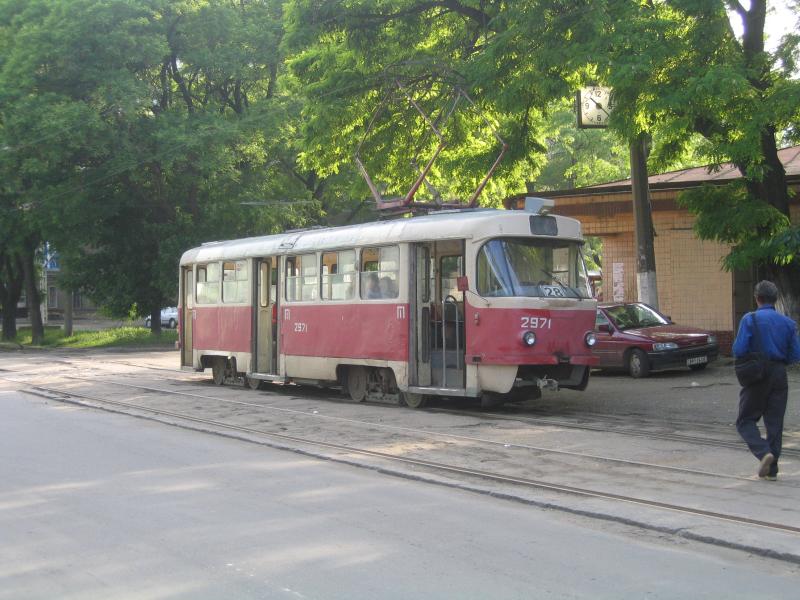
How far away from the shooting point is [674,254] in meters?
23.0

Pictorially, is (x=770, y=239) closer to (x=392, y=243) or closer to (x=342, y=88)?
(x=392, y=243)

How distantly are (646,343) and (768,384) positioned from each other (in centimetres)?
1044

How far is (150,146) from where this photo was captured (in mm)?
35156

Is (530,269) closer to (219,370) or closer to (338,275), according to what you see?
(338,275)

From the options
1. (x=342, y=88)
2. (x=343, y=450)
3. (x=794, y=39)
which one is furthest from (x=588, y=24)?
(x=343, y=450)

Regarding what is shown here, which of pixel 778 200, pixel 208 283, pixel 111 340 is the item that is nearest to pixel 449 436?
pixel 778 200

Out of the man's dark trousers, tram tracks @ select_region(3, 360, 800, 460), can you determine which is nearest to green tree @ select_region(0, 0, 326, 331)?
tram tracks @ select_region(3, 360, 800, 460)

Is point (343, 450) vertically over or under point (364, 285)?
under

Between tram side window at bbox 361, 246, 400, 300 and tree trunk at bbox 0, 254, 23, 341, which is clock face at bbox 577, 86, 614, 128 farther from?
tree trunk at bbox 0, 254, 23, 341

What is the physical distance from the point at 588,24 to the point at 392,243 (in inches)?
184

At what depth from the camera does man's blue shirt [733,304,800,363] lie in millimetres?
8180

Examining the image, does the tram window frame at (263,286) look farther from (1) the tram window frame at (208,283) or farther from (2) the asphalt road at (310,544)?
(2) the asphalt road at (310,544)

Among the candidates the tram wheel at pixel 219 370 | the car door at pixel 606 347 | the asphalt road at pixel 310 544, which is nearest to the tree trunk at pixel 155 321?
the tram wheel at pixel 219 370

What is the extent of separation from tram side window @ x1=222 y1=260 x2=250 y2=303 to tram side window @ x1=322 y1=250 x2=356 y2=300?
108 inches
